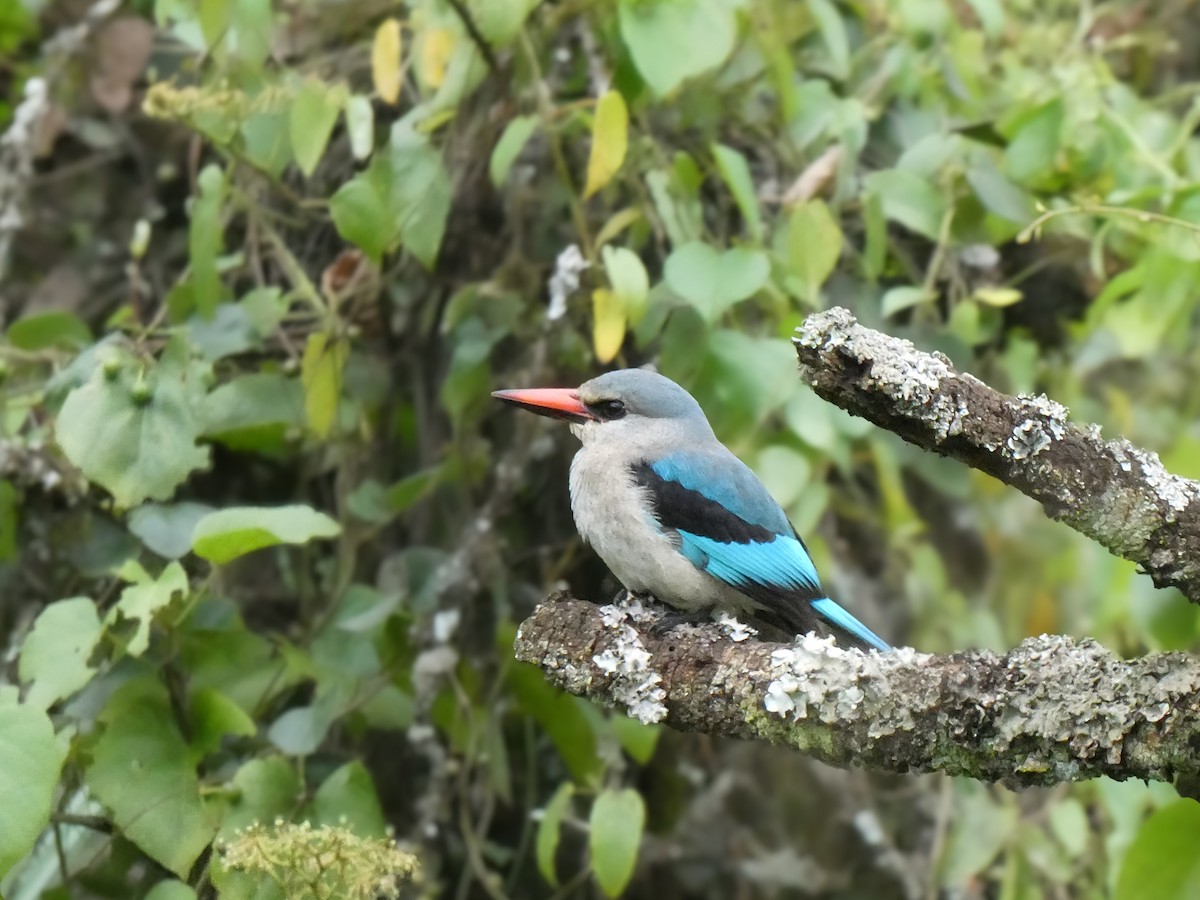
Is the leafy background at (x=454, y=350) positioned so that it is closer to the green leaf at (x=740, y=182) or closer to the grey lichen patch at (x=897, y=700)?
the green leaf at (x=740, y=182)

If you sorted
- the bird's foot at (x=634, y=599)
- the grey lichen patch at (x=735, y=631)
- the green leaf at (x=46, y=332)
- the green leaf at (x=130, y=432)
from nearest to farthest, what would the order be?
the grey lichen patch at (x=735, y=631)
the green leaf at (x=130, y=432)
the bird's foot at (x=634, y=599)
the green leaf at (x=46, y=332)

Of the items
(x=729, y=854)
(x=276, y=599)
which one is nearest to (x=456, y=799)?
(x=276, y=599)

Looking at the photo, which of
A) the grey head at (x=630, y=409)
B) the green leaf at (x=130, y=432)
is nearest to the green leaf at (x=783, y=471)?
the grey head at (x=630, y=409)

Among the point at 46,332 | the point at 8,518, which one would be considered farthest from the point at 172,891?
the point at 46,332

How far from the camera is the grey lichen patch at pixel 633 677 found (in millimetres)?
1368

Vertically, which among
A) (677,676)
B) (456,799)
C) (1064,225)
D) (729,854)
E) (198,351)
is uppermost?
(198,351)

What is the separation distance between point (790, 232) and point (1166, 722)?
3.64 ft

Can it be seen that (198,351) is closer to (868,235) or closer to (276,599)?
(276,599)

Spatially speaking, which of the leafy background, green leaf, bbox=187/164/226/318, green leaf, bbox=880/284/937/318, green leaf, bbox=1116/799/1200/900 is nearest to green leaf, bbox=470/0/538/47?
the leafy background

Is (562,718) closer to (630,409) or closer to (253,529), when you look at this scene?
(630,409)

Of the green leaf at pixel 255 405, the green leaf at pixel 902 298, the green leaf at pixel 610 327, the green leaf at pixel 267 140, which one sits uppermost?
the green leaf at pixel 267 140

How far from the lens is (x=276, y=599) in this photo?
247cm

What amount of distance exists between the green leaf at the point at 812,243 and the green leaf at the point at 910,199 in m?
0.22

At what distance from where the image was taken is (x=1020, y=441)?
119cm
